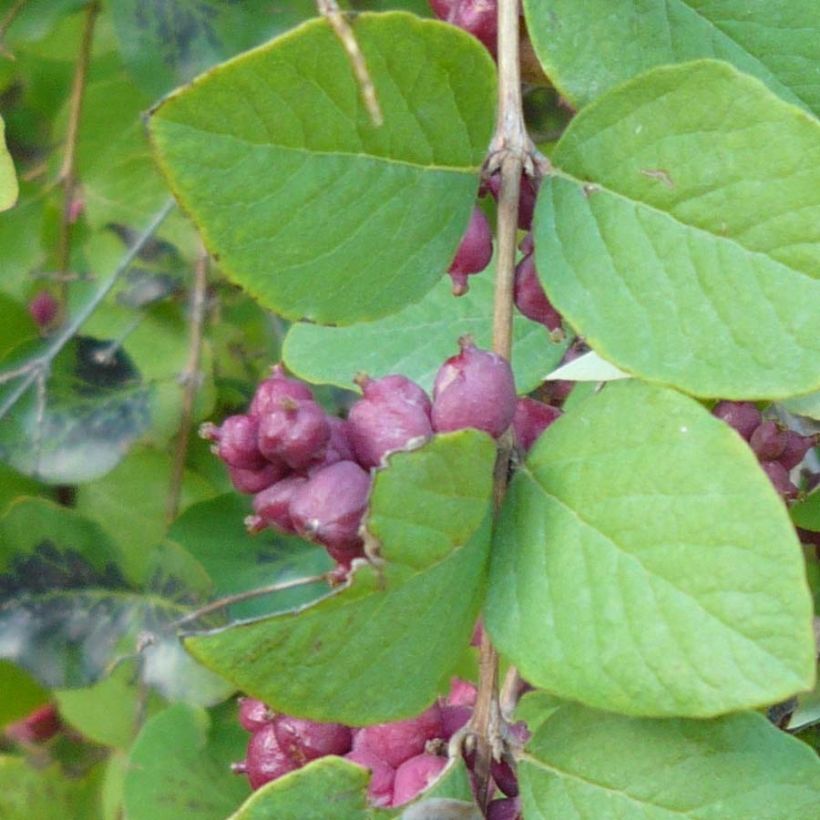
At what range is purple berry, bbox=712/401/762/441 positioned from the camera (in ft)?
2.81

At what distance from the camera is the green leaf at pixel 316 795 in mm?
659

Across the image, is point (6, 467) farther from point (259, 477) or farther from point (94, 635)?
point (259, 477)

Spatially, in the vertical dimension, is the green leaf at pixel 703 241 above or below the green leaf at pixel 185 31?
above

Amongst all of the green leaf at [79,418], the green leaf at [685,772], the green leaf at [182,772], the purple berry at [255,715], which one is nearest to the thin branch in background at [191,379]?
the green leaf at [79,418]

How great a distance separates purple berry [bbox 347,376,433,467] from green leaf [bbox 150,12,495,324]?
0.23 ft

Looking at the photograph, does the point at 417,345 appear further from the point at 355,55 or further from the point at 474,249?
the point at 355,55

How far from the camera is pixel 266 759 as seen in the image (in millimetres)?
831

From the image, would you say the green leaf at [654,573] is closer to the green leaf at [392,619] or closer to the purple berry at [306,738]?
the green leaf at [392,619]

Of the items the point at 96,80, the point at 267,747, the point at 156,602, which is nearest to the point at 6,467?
the point at 156,602

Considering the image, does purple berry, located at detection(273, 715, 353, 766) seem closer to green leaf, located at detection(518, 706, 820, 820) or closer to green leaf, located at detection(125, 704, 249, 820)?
green leaf, located at detection(518, 706, 820, 820)

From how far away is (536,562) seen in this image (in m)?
0.69

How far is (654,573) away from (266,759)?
33cm

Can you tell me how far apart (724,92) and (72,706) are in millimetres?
1136

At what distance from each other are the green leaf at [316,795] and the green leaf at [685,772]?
0.11 meters
